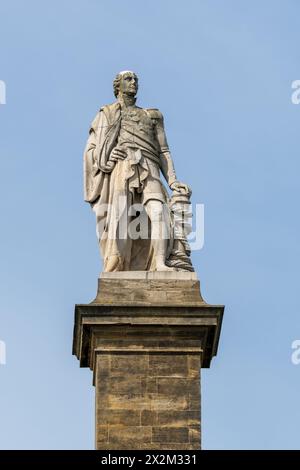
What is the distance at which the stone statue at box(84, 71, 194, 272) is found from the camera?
4912 cm

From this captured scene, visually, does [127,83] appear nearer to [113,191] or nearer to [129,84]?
[129,84]

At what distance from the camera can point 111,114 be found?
50.2 metres

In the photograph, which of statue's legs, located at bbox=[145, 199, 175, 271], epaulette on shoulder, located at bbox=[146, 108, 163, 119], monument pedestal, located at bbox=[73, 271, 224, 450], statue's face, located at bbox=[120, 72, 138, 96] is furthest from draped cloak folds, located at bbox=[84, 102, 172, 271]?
monument pedestal, located at bbox=[73, 271, 224, 450]

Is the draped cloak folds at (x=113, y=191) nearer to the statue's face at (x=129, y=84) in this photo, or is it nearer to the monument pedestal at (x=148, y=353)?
the statue's face at (x=129, y=84)

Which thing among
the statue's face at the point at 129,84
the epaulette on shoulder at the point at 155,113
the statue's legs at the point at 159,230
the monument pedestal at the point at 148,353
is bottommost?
the monument pedestal at the point at 148,353

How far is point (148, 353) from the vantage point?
47750 millimetres

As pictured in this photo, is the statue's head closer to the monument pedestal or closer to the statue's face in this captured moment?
the statue's face

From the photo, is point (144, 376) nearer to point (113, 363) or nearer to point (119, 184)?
point (113, 363)

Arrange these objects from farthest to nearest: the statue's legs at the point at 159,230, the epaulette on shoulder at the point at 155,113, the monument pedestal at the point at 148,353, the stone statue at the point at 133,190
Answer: the epaulette on shoulder at the point at 155,113 < the stone statue at the point at 133,190 < the statue's legs at the point at 159,230 < the monument pedestal at the point at 148,353

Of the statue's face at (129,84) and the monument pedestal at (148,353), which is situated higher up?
the statue's face at (129,84)

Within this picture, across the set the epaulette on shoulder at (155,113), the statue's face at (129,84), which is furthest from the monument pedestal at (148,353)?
the statue's face at (129,84)

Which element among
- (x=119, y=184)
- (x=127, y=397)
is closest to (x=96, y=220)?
(x=119, y=184)

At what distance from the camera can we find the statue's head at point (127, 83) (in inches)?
1987
